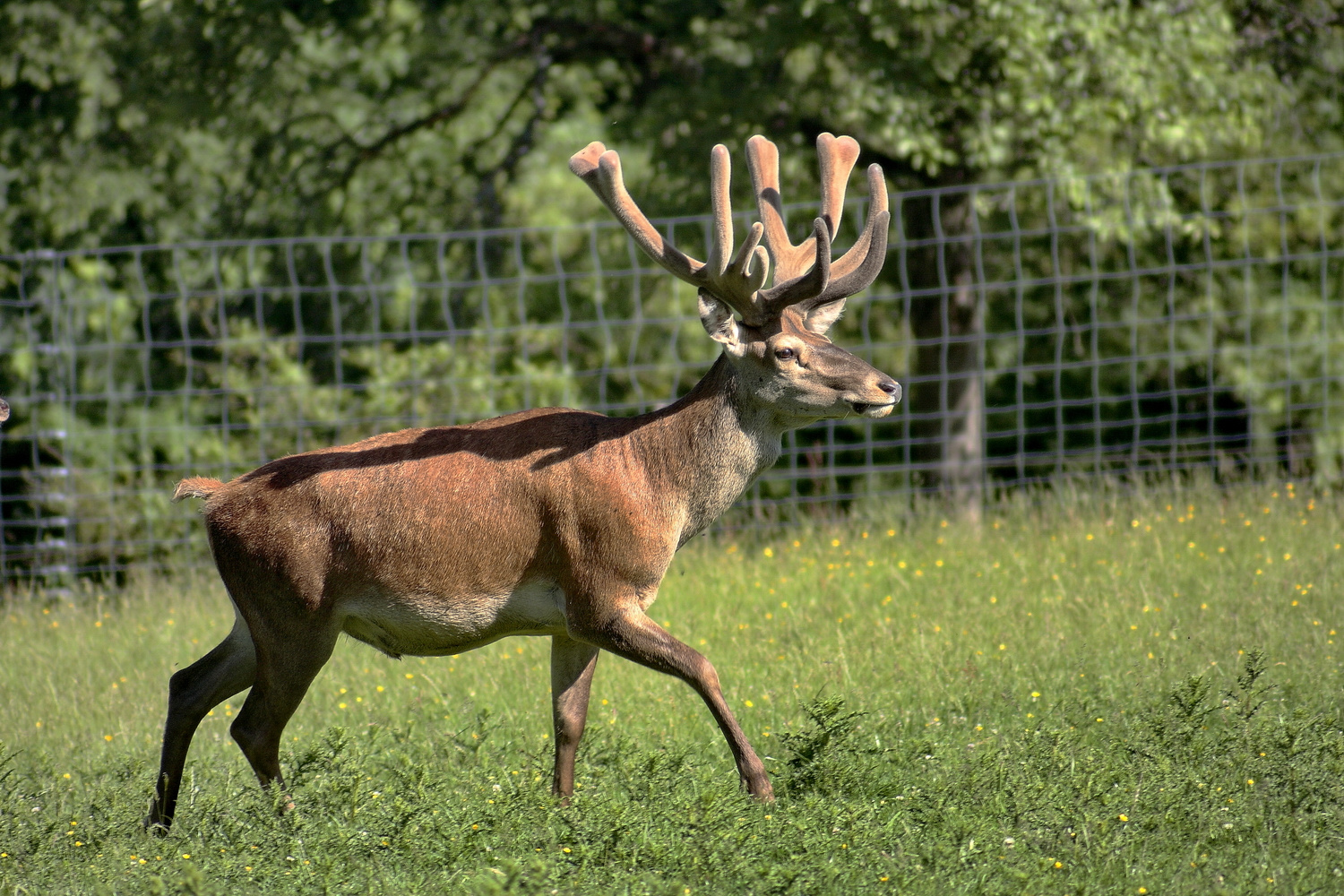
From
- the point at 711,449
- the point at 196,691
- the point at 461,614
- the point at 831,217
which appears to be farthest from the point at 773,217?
the point at 196,691

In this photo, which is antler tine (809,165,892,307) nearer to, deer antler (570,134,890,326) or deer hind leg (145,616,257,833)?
deer antler (570,134,890,326)

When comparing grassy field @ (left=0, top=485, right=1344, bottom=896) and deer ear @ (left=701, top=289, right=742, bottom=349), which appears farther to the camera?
deer ear @ (left=701, top=289, right=742, bottom=349)

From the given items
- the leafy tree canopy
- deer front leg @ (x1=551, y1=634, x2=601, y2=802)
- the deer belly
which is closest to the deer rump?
the deer belly

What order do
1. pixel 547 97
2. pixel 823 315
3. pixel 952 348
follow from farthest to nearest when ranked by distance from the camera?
1. pixel 547 97
2. pixel 952 348
3. pixel 823 315

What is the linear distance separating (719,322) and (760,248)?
1.09 feet

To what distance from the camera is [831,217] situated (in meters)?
5.74

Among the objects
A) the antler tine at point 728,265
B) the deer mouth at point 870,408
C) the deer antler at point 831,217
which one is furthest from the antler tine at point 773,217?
the deer mouth at point 870,408

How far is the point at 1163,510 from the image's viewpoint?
29.4 feet

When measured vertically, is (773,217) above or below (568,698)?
above

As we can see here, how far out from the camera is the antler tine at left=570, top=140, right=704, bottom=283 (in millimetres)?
5324

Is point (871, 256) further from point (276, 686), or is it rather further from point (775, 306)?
point (276, 686)

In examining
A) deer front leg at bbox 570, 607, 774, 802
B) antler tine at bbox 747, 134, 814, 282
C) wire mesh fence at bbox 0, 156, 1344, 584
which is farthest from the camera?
wire mesh fence at bbox 0, 156, 1344, 584

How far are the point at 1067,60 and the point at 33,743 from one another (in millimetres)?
7364

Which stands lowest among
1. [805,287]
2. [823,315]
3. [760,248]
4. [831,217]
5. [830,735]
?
[830,735]
